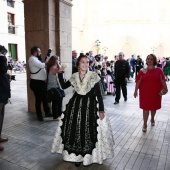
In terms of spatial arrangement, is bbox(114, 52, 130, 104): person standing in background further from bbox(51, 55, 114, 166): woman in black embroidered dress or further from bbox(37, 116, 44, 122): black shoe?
bbox(51, 55, 114, 166): woman in black embroidered dress

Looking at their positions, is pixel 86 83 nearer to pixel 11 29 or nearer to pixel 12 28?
pixel 11 29

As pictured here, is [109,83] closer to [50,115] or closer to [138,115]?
[138,115]

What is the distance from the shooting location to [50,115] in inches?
217

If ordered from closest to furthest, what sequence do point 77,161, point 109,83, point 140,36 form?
point 77,161, point 109,83, point 140,36

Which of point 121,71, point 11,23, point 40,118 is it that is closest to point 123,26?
point 11,23

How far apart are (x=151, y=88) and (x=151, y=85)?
6 cm

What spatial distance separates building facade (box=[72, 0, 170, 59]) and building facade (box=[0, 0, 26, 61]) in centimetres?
1336

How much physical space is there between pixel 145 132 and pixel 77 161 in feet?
6.58

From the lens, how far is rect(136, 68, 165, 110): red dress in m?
4.34

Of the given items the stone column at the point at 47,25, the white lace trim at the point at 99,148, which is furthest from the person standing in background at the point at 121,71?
the white lace trim at the point at 99,148

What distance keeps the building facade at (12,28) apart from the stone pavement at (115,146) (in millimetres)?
17125

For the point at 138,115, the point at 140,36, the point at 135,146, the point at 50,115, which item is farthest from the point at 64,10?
the point at 140,36

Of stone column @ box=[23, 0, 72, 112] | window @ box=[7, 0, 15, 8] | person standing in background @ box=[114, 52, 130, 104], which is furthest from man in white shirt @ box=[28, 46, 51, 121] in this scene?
window @ box=[7, 0, 15, 8]

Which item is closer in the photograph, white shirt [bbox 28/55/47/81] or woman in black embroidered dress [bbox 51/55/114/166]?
woman in black embroidered dress [bbox 51/55/114/166]
